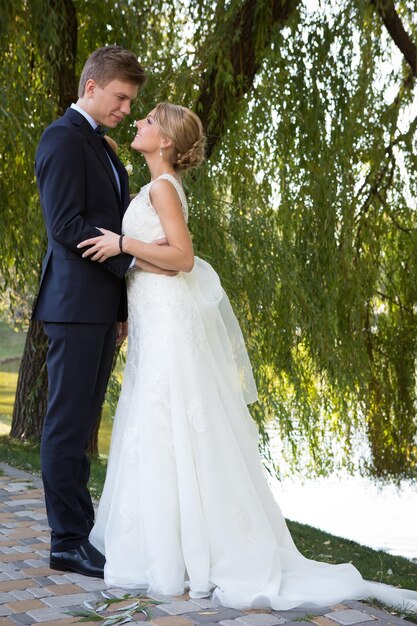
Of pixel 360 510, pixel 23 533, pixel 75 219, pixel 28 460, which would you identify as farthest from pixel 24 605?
pixel 360 510

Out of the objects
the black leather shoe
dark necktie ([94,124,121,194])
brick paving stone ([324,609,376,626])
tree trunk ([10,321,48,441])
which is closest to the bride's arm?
dark necktie ([94,124,121,194])

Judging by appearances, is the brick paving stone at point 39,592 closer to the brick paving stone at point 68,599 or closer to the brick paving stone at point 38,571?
the brick paving stone at point 68,599

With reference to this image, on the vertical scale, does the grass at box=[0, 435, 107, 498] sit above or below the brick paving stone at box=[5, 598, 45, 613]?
above

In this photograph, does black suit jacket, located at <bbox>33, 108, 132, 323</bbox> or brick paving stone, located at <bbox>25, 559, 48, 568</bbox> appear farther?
brick paving stone, located at <bbox>25, 559, 48, 568</bbox>

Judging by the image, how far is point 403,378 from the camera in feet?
22.5

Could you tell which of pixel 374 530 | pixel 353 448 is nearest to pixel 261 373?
pixel 353 448

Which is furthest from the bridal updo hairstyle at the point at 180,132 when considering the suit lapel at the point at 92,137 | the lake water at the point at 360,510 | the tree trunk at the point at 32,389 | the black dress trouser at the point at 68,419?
the lake water at the point at 360,510

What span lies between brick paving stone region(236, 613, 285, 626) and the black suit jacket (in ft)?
3.56

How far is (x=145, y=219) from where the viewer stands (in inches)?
121

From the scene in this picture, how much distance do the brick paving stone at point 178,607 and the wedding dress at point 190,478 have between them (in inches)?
2.6

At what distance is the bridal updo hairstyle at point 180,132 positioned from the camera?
3.04 m

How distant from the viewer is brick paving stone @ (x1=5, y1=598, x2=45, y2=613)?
8.82 ft

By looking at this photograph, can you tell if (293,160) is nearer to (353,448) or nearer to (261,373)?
(261,373)

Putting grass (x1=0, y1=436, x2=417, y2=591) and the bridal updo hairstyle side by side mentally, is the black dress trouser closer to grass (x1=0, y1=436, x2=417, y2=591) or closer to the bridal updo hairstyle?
the bridal updo hairstyle
